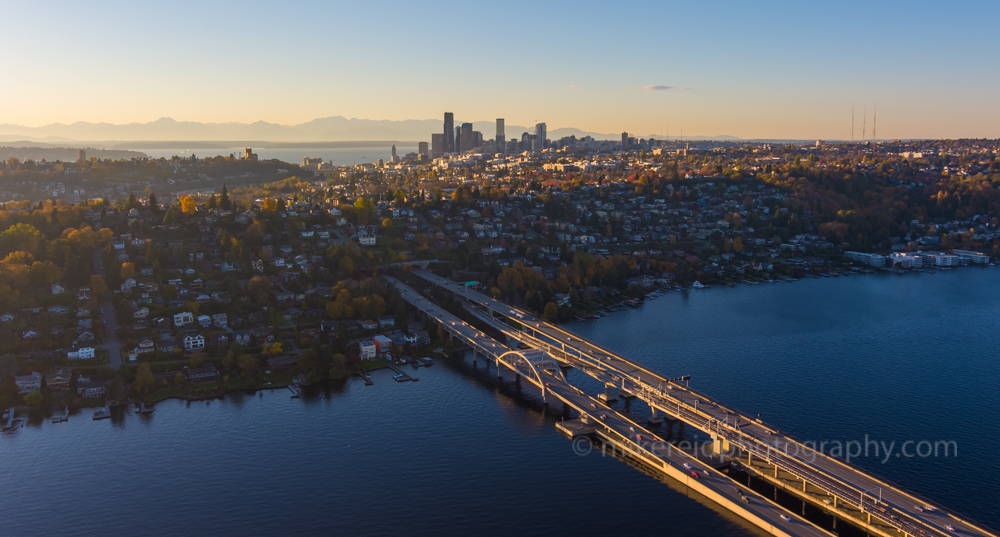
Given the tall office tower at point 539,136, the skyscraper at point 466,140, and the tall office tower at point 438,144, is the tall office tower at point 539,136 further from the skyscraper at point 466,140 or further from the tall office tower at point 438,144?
the tall office tower at point 438,144

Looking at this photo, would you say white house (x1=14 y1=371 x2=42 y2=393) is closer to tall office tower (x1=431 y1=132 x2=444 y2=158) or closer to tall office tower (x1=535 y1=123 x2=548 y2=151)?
tall office tower (x1=431 y1=132 x2=444 y2=158)

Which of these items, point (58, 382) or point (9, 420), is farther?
point (58, 382)

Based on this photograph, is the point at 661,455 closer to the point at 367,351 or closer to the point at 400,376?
the point at 400,376

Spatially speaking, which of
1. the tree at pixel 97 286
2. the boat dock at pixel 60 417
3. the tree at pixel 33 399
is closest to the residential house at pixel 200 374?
the boat dock at pixel 60 417

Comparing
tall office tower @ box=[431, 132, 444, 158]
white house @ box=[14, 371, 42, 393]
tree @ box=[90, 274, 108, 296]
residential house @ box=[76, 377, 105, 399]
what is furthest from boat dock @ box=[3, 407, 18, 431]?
tall office tower @ box=[431, 132, 444, 158]

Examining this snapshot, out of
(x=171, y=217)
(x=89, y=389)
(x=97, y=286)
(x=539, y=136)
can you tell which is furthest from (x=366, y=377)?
(x=539, y=136)
